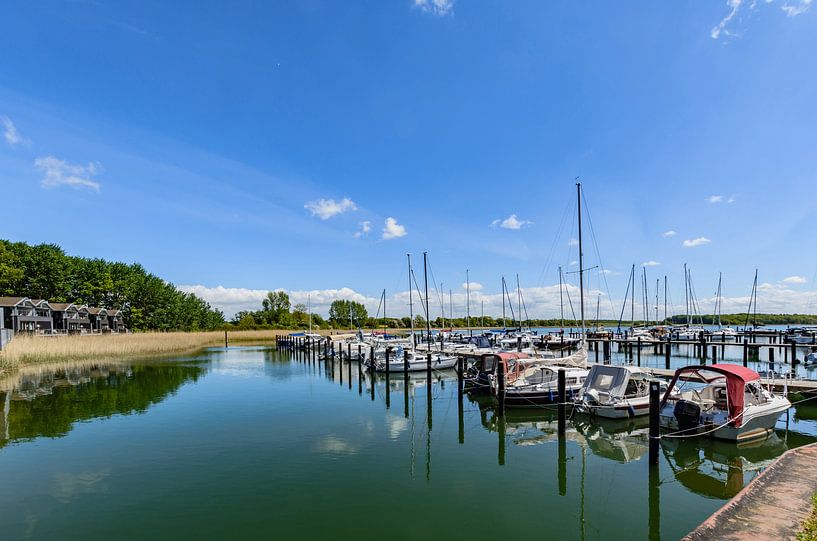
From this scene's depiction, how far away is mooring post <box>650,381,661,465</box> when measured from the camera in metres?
15.2

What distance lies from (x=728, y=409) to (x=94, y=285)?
113305 mm

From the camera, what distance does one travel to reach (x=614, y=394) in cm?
2272

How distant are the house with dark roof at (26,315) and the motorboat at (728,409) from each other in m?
84.1

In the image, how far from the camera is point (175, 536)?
36.6ft

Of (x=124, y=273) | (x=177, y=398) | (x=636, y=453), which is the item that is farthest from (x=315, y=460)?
(x=124, y=273)

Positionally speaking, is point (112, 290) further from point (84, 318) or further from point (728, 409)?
point (728, 409)

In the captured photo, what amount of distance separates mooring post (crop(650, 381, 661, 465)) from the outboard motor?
4.21m

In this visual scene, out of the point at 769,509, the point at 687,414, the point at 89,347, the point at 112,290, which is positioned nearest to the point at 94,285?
the point at 112,290

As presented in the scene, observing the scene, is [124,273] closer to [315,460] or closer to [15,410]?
[15,410]

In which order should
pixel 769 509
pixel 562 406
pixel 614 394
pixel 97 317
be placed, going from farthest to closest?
pixel 97 317 → pixel 614 394 → pixel 562 406 → pixel 769 509

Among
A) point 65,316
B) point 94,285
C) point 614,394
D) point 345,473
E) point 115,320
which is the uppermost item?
point 94,285

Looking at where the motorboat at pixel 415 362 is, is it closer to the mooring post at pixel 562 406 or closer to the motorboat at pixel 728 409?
the mooring post at pixel 562 406

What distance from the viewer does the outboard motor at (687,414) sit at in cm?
1866

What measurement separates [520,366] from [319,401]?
1373cm
